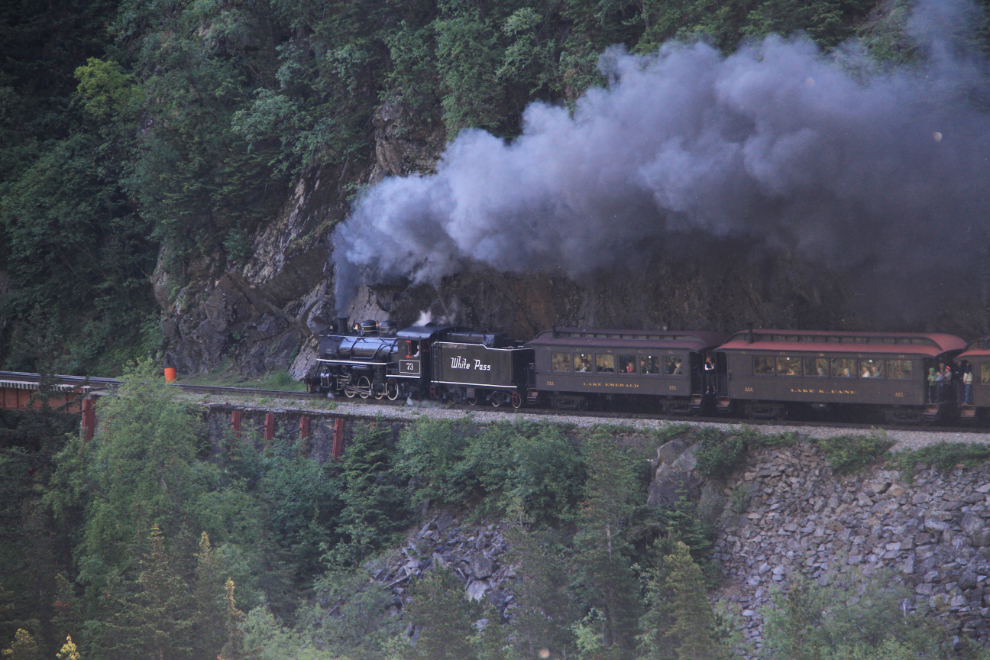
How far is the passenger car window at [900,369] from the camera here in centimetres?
2211

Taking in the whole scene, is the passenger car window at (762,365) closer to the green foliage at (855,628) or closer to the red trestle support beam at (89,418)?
the green foliage at (855,628)

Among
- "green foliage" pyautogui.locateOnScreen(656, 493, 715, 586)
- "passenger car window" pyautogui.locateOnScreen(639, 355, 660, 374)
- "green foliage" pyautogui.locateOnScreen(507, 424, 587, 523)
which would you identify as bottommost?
"green foliage" pyautogui.locateOnScreen(656, 493, 715, 586)

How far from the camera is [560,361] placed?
27.1 metres

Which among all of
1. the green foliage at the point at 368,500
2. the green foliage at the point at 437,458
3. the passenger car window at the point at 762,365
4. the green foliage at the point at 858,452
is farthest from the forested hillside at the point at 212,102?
the green foliage at the point at 437,458

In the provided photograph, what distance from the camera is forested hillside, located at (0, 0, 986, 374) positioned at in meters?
31.0

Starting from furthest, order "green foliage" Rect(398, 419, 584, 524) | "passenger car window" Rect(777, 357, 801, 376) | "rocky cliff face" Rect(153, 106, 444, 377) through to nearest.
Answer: "rocky cliff face" Rect(153, 106, 444, 377)
"passenger car window" Rect(777, 357, 801, 376)
"green foliage" Rect(398, 419, 584, 524)

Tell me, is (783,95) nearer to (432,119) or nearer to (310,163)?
(432,119)

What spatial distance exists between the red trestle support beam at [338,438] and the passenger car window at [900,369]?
18.2 metres

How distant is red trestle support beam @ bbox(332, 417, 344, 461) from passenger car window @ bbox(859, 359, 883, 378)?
17.5 metres

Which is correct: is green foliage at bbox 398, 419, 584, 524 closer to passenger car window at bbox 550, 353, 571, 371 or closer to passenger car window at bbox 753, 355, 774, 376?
passenger car window at bbox 550, 353, 571, 371

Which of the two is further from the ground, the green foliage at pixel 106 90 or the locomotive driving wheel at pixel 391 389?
Answer: the green foliage at pixel 106 90

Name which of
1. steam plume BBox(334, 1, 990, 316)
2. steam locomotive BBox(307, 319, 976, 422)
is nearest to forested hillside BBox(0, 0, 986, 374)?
steam plume BBox(334, 1, 990, 316)

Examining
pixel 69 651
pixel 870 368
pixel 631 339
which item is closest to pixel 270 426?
pixel 631 339

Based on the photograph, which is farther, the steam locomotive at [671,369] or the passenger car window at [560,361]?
the passenger car window at [560,361]
